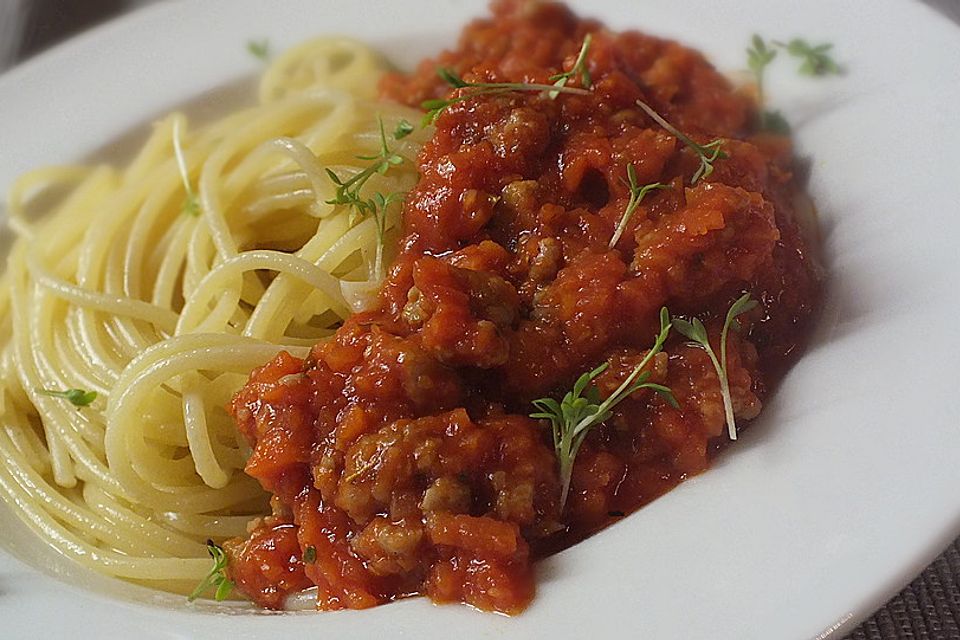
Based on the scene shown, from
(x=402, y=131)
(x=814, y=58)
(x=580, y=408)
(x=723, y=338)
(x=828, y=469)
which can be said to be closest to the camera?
(x=828, y=469)

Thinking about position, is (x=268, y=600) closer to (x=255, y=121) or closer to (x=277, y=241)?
(x=277, y=241)

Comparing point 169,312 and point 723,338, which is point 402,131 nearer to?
point 169,312

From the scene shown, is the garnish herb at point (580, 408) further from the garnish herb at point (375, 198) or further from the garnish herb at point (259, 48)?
the garnish herb at point (259, 48)

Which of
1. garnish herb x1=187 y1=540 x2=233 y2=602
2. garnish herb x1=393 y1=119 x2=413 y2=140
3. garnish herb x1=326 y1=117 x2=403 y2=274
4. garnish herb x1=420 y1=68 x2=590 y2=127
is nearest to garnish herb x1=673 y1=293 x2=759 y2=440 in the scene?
garnish herb x1=420 y1=68 x2=590 y2=127

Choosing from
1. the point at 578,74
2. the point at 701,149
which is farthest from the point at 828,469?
the point at 578,74

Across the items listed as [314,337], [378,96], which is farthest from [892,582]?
[378,96]

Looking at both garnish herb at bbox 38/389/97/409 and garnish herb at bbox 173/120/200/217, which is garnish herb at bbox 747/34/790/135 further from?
garnish herb at bbox 38/389/97/409
